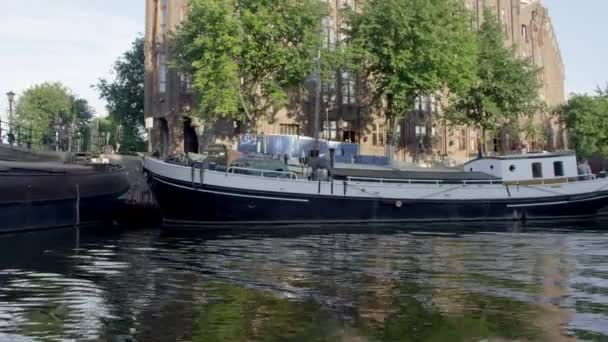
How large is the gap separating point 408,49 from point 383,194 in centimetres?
1443

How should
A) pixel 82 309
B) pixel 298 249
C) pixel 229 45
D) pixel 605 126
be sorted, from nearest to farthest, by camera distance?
pixel 82 309, pixel 298 249, pixel 229 45, pixel 605 126

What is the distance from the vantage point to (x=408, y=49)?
44.5 m

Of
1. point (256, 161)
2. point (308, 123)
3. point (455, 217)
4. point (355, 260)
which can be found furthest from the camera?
point (308, 123)

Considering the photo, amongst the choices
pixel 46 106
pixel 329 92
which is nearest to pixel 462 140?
pixel 329 92

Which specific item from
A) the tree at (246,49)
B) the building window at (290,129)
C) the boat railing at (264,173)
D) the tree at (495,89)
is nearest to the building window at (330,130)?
the building window at (290,129)

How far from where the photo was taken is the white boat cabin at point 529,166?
36.6 m

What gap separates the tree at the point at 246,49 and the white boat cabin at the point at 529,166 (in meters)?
12.3

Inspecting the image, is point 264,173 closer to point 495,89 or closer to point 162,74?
point 162,74

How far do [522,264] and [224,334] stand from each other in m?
10.8

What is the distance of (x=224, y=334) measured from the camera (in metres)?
10.3

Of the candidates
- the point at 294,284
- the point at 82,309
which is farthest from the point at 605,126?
the point at 82,309

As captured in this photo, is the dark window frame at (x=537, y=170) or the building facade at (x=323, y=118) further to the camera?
the building facade at (x=323, y=118)

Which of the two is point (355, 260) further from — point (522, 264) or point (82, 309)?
point (82, 309)

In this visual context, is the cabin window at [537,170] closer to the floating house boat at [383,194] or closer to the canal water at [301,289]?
the floating house boat at [383,194]
